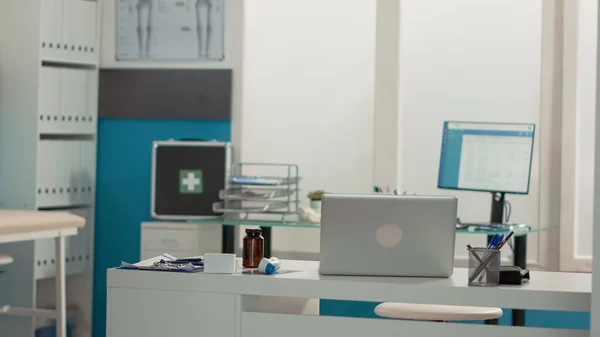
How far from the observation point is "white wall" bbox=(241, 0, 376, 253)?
177 inches

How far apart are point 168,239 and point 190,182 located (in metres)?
0.31

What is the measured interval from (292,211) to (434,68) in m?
1.06

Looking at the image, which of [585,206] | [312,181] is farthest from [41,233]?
[585,206]

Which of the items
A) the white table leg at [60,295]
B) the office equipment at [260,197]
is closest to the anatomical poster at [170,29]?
the office equipment at [260,197]

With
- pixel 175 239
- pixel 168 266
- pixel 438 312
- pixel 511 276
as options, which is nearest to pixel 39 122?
pixel 175 239

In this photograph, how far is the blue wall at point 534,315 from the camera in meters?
4.11

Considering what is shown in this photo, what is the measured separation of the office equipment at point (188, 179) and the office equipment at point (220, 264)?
6.14ft

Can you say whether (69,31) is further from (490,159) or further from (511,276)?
(511,276)

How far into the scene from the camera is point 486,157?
4.04m

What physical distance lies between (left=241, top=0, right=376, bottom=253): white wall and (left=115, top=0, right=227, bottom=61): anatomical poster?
0.17 metres

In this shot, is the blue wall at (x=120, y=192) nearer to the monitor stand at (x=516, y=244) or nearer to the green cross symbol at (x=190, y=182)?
the green cross symbol at (x=190, y=182)

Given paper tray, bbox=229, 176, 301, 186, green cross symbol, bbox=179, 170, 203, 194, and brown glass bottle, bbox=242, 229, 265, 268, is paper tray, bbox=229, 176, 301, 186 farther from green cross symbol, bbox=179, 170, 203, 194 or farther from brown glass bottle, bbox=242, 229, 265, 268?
brown glass bottle, bbox=242, 229, 265, 268

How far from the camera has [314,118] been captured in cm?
454

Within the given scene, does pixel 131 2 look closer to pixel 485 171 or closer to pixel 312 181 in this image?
pixel 312 181
